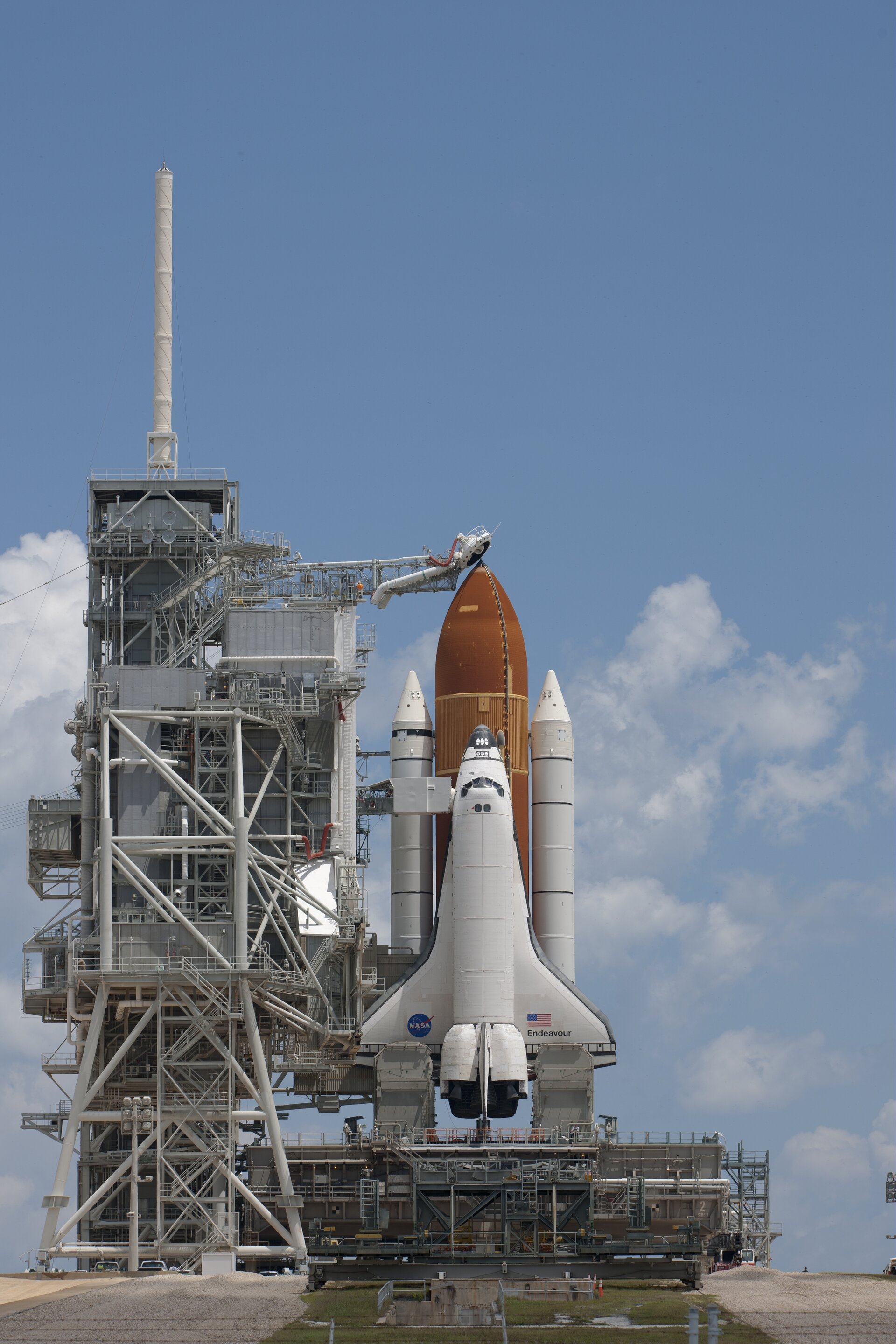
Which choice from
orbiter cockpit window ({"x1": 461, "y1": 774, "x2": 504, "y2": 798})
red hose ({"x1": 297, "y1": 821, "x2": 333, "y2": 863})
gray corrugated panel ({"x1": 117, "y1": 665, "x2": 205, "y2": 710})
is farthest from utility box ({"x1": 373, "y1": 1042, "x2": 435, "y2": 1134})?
gray corrugated panel ({"x1": 117, "y1": 665, "x2": 205, "y2": 710})

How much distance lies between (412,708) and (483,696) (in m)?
3.44

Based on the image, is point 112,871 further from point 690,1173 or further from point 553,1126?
point 690,1173

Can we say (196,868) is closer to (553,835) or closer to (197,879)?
(197,879)

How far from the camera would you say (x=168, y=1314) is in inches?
1841

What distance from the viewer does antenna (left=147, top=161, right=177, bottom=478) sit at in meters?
75.1


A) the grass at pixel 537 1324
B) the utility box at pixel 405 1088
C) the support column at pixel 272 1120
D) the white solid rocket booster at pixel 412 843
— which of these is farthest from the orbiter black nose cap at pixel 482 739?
the grass at pixel 537 1324

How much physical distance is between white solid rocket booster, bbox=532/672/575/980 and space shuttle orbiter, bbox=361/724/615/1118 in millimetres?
985

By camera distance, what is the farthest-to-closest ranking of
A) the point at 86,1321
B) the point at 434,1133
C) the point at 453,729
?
the point at 453,729 → the point at 434,1133 → the point at 86,1321

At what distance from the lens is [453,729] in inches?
2864

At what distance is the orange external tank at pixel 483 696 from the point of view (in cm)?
7244

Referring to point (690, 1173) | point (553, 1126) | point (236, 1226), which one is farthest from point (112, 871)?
point (690, 1173)

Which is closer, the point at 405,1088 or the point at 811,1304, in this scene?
the point at 811,1304

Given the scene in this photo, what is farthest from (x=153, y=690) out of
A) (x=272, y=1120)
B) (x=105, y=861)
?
(x=272, y=1120)

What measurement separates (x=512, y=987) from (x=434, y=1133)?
5.32 meters
